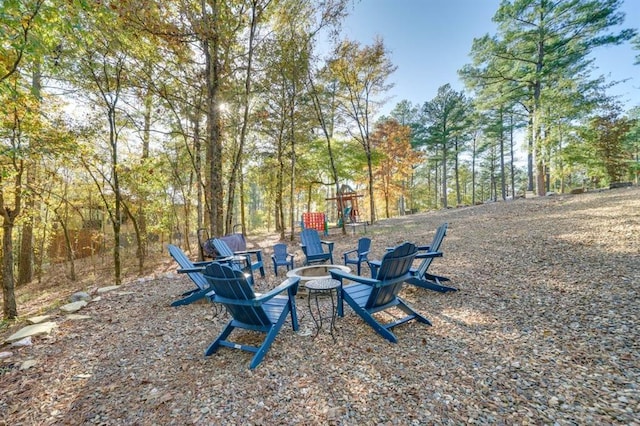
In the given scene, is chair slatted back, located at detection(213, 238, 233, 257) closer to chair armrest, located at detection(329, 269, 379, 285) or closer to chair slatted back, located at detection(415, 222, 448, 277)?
chair armrest, located at detection(329, 269, 379, 285)

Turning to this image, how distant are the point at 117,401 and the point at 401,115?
2337 cm

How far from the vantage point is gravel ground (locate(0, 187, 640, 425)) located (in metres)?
1.76

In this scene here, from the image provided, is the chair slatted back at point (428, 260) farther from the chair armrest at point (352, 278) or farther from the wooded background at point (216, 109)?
the wooded background at point (216, 109)

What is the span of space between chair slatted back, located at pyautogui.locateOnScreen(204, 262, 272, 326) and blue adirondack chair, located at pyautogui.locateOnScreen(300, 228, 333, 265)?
10.2 ft

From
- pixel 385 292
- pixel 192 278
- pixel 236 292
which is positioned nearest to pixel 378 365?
pixel 385 292

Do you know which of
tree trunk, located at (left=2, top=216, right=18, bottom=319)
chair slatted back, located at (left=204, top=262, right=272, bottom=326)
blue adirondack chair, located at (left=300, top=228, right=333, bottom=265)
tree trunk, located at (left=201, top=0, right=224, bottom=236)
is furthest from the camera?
tree trunk, located at (left=201, top=0, right=224, bottom=236)

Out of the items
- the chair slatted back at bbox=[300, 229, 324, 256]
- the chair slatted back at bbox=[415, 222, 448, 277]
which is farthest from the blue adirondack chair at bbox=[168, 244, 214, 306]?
the chair slatted back at bbox=[415, 222, 448, 277]

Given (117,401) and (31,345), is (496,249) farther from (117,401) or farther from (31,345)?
(31,345)

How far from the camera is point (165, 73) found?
625 cm

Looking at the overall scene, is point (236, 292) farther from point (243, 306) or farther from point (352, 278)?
point (352, 278)

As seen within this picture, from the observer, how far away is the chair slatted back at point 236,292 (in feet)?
7.64

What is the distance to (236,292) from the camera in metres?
2.39

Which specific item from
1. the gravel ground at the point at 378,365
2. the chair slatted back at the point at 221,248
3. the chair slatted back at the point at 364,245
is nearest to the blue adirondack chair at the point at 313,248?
the chair slatted back at the point at 364,245

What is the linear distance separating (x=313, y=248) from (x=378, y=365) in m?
3.75
